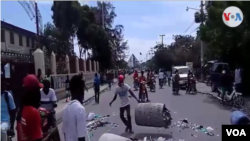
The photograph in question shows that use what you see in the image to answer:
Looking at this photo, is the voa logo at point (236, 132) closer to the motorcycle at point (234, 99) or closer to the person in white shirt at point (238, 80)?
the motorcycle at point (234, 99)

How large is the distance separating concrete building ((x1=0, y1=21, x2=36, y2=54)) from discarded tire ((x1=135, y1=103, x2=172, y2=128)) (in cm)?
1789

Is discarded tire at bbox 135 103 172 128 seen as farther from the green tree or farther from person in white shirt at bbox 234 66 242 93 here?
person in white shirt at bbox 234 66 242 93

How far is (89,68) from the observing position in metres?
43.5

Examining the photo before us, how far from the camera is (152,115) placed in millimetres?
9758

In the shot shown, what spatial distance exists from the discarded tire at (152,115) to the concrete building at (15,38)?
1789cm

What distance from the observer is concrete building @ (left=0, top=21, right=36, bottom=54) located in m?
28.7

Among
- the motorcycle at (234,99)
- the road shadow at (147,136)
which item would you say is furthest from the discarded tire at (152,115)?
the motorcycle at (234,99)

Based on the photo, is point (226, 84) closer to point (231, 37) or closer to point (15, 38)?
point (231, 37)

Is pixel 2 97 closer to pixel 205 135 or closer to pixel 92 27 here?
pixel 205 135

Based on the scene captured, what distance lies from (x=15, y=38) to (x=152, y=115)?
25.4m

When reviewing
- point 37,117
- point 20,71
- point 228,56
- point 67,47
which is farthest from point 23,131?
point 67,47

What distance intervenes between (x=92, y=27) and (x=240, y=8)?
1213 inches

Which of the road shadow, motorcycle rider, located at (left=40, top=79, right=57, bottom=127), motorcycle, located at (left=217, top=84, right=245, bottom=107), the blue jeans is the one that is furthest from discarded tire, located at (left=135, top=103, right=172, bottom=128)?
motorcycle, located at (left=217, top=84, right=245, bottom=107)

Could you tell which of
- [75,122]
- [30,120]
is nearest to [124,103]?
[75,122]
